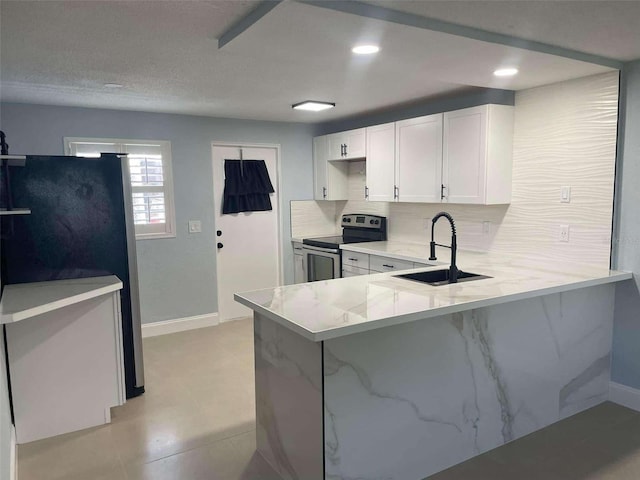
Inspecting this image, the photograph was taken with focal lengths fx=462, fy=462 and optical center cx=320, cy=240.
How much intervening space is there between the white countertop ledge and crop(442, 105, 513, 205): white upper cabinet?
272 cm

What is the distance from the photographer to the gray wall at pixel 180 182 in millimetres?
4238

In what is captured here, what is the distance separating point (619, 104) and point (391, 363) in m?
2.27

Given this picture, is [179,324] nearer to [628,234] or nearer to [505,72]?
[505,72]

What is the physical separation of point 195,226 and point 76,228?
1771 mm

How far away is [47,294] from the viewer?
2.67 meters

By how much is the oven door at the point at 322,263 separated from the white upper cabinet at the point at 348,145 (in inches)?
40.9

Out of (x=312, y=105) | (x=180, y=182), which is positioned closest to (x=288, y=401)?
(x=312, y=105)

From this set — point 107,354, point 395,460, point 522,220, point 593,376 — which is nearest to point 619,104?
point 522,220

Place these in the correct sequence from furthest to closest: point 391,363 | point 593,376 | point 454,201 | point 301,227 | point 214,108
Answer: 1. point 301,227
2. point 214,108
3. point 454,201
4. point 593,376
5. point 391,363

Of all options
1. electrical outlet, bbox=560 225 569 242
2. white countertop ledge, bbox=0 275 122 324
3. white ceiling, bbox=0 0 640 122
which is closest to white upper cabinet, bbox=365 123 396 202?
white ceiling, bbox=0 0 640 122

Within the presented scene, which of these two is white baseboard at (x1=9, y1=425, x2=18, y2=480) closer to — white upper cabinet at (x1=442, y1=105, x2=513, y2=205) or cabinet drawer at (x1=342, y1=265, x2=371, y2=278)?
cabinet drawer at (x1=342, y1=265, x2=371, y2=278)

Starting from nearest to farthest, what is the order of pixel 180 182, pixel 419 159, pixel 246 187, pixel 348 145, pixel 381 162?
pixel 419 159
pixel 381 162
pixel 180 182
pixel 348 145
pixel 246 187

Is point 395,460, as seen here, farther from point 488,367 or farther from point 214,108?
point 214,108

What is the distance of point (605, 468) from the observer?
240 cm
